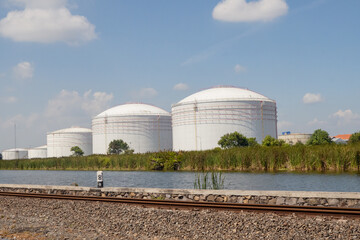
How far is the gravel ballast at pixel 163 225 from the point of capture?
10.1 meters

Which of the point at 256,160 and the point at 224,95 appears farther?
the point at 224,95

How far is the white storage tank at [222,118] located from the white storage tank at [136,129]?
21506 millimetres

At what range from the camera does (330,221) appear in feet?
35.3

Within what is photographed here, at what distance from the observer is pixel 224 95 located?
93.7 m

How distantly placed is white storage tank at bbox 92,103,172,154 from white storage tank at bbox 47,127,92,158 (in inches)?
952

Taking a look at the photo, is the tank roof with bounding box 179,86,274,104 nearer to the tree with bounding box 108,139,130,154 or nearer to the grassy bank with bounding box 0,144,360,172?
the tree with bounding box 108,139,130,154

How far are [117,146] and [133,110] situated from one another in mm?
12361

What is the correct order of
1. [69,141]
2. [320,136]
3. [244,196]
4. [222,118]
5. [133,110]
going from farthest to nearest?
1. [69,141]
2. [133,110]
3. [320,136]
4. [222,118]
5. [244,196]

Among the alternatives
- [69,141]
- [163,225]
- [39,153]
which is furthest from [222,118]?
[39,153]

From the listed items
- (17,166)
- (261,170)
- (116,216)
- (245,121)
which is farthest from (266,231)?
(245,121)

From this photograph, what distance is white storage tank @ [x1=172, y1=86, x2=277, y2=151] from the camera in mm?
89062

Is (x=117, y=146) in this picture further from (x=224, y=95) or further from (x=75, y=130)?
(x=75, y=130)

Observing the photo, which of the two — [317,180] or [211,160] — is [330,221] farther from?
[211,160]

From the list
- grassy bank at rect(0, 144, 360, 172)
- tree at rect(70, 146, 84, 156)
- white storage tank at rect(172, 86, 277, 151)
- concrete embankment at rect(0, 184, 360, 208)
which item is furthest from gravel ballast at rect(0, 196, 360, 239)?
tree at rect(70, 146, 84, 156)
